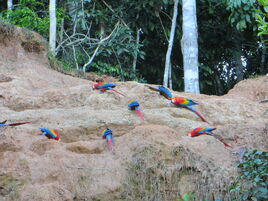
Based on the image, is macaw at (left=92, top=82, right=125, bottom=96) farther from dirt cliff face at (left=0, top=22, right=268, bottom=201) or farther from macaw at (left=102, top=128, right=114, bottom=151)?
macaw at (left=102, top=128, right=114, bottom=151)

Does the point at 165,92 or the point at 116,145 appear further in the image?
the point at 165,92

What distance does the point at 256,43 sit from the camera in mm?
11234

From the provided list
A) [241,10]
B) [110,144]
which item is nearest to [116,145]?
[110,144]

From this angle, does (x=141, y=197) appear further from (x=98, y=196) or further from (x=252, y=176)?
(x=252, y=176)

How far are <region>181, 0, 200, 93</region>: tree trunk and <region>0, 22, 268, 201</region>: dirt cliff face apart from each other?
2.21 m

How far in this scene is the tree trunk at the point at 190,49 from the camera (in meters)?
8.59

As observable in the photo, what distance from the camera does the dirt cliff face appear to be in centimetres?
427

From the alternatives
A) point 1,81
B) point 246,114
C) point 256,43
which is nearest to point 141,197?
point 246,114

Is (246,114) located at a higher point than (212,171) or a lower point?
higher

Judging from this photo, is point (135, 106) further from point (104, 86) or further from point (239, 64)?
point (239, 64)

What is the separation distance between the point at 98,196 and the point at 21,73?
3.26 metres

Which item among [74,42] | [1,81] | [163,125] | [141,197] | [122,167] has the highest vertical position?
[74,42]

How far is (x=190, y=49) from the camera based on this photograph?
883 cm

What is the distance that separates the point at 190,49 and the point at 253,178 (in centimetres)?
472
